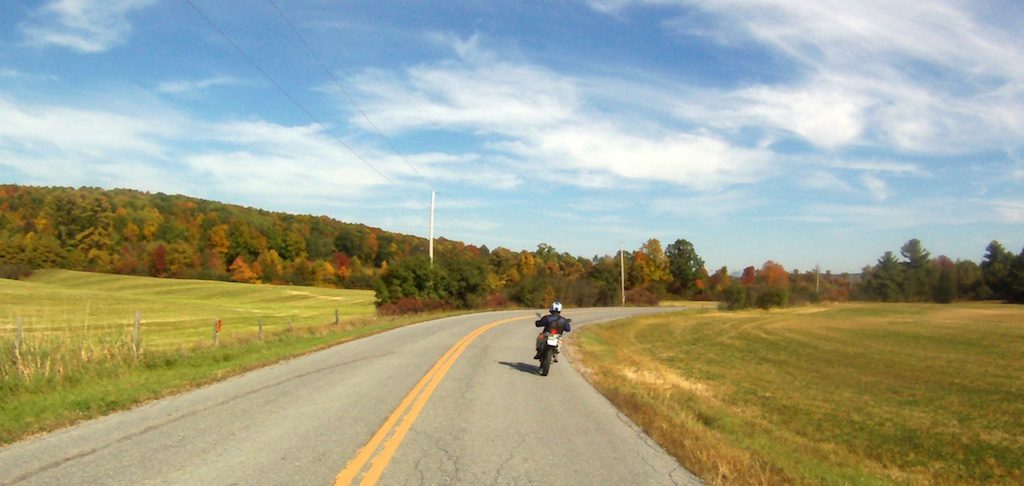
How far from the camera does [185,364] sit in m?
15.4

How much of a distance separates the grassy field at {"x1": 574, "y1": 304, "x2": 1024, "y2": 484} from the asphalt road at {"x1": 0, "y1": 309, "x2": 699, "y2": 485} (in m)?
0.95

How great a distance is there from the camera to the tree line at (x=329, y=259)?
88812 mm

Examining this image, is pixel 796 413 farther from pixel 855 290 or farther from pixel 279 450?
pixel 855 290

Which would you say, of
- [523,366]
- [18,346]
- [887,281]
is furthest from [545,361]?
[887,281]

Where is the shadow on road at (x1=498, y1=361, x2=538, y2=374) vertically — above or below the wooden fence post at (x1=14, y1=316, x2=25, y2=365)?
below

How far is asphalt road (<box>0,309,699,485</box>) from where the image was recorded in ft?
20.8

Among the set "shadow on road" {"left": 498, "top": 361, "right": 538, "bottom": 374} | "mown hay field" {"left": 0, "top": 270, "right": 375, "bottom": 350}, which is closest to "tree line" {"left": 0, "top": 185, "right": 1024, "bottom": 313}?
"mown hay field" {"left": 0, "top": 270, "right": 375, "bottom": 350}

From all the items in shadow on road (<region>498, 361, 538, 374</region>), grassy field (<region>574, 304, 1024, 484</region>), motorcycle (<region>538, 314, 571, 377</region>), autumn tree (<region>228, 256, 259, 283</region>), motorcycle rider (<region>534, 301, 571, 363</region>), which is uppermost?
autumn tree (<region>228, 256, 259, 283</region>)

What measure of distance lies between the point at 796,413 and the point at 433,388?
34.2 ft

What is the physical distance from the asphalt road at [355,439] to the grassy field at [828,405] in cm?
95

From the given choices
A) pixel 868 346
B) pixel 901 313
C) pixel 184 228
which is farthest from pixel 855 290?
pixel 184 228

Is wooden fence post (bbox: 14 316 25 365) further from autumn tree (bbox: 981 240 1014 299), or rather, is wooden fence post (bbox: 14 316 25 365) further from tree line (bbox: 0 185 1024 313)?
autumn tree (bbox: 981 240 1014 299)

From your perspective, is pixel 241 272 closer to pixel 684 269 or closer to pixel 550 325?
pixel 684 269

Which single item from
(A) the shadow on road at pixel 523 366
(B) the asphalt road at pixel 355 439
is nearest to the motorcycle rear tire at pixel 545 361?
(A) the shadow on road at pixel 523 366
